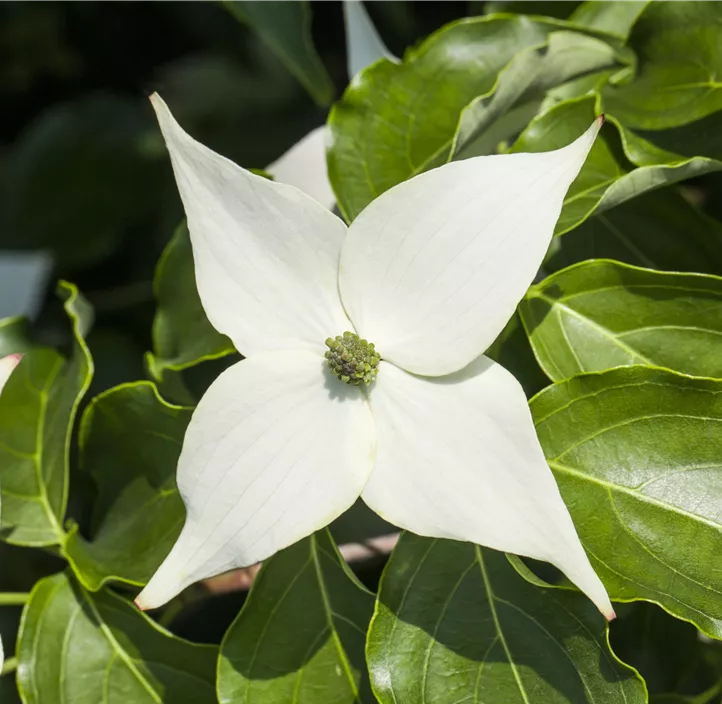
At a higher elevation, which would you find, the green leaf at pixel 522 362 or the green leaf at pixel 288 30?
the green leaf at pixel 288 30

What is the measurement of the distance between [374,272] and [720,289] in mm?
243

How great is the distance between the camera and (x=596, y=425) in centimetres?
54

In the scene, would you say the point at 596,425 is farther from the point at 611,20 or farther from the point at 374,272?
the point at 611,20

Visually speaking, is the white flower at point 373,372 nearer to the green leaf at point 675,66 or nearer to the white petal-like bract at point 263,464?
the white petal-like bract at point 263,464

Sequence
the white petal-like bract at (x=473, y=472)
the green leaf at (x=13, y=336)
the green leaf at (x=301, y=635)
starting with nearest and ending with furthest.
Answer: the white petal-like bract at (x=473, y=472)
the green leaf at (x=301, y=635)
the green leaf at (x=13, y=336)

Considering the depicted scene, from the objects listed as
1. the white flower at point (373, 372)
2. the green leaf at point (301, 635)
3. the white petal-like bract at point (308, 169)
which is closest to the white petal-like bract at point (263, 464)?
the white flower at point (373, 372)

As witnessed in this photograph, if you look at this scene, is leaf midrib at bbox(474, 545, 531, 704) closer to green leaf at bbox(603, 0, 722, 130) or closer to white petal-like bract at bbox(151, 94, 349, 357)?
white petal-like bract at bbox(151, 94, 349, 357)

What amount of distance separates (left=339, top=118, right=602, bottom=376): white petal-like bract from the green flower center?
0.02 meters

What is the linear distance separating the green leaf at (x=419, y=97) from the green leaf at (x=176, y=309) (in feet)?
0.44

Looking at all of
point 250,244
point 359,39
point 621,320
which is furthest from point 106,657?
point 359,39

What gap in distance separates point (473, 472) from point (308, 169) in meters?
0.38

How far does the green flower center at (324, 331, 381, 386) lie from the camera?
504mm

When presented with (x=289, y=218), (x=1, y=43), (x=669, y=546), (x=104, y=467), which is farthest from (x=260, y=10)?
(x=1, y=43)

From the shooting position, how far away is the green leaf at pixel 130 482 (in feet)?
1.98
